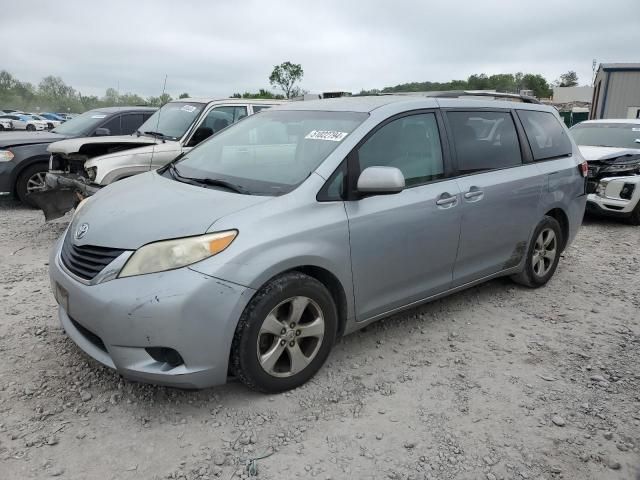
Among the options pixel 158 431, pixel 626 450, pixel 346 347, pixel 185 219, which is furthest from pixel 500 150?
pixel 158 431

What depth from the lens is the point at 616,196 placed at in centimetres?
750


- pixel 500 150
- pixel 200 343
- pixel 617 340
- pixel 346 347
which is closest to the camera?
pixel 200 343

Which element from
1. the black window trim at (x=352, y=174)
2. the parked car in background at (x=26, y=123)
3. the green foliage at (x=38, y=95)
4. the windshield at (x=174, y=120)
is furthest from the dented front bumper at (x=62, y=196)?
the green foliage at (x=38, y=95)

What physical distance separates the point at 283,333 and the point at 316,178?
92cm

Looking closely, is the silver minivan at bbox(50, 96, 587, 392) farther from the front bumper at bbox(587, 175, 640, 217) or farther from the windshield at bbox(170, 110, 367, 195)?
the front bumper at bbox(587, 175, 640, 217)

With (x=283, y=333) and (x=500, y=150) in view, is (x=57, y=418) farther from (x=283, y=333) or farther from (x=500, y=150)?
(x=500, y=150)

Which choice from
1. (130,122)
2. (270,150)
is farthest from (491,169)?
(130,122)

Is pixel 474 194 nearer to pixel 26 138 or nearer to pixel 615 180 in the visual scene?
pixel 615 180

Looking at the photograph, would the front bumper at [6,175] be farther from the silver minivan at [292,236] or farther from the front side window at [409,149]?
the front side window at [409,149]

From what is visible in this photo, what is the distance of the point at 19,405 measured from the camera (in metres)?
2.83

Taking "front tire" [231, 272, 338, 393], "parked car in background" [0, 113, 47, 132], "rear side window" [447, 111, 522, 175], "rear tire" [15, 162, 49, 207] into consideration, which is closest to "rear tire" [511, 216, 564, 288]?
"rear side window" [447, 111, 522, 175]

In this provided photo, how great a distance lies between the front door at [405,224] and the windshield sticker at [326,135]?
152mm

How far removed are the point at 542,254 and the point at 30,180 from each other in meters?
7.13

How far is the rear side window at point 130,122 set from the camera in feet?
28.0
